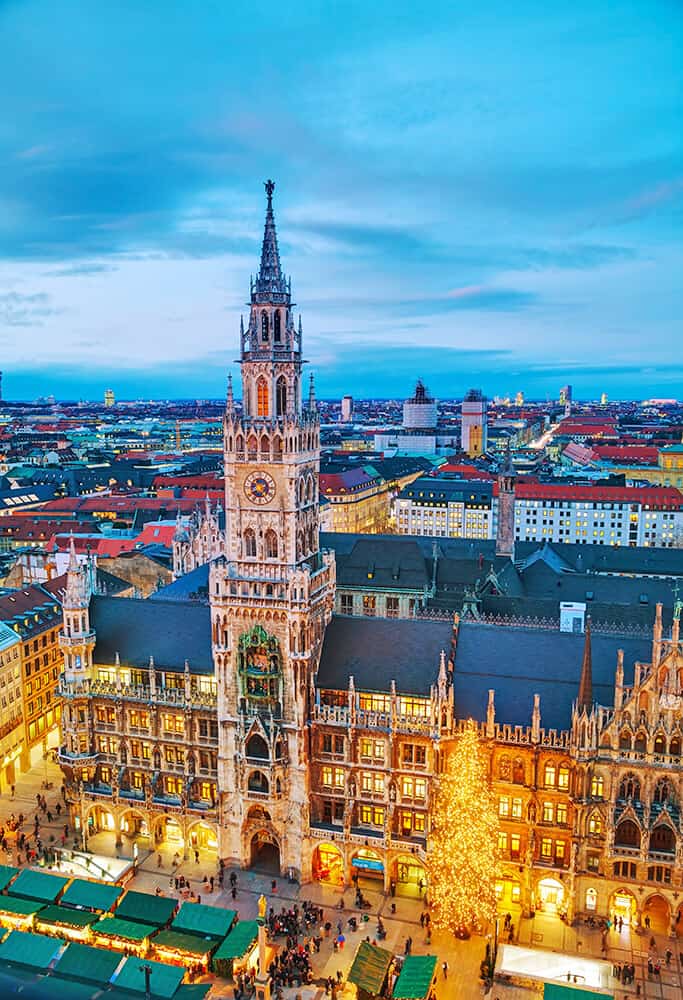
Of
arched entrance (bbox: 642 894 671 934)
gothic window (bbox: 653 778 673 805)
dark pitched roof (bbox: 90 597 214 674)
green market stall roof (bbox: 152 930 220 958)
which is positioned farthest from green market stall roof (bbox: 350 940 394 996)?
dark pitched roof (bbox: 90 597 214 674)

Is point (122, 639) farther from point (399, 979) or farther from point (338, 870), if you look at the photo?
point (399, 979)

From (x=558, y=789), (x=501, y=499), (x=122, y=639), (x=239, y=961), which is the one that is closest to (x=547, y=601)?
(x=501, y=499)

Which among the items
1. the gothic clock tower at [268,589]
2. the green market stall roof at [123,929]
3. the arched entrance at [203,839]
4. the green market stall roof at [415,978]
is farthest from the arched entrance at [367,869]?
the green market stall roof at [123,929]

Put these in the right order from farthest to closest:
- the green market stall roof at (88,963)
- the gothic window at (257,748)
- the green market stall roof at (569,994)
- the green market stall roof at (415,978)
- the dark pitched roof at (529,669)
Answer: the gothic window at (257,748), the dark pitched roof at (529,669), the green market stall roof at (88,963), the green market stall roof at (415,978), the green market stall roof at (569,994)

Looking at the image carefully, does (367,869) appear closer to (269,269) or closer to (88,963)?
(88,963)

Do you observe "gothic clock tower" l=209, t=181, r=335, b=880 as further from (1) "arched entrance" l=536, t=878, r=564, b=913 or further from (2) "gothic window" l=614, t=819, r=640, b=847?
(2) "gothic window" l=614, t=819, r=640, b=847

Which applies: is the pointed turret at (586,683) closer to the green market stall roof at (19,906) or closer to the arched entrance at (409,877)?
the arched entrance at (409,877)
